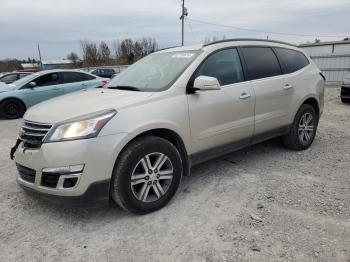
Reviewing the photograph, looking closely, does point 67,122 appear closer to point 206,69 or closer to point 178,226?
point 178,226

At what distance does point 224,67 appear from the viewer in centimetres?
402

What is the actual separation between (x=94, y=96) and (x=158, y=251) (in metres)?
1.88

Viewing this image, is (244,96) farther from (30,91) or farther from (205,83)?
(30,91)

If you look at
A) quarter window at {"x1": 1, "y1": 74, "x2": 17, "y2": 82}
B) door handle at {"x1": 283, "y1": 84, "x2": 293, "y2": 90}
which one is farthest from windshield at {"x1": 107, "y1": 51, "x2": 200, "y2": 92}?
quarter window at {"x1": 1, "y1": 74, "x2": 17, "y2": 82}

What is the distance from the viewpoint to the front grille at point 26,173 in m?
3.04

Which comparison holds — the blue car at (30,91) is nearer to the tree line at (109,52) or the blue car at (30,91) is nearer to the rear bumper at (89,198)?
the rear bumper at (89,198)

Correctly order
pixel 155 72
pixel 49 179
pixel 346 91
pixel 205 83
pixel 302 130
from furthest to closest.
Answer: pixel 346 91, pixel 302 130, pixel 155 72, pixel 205 83, pixel 49 179

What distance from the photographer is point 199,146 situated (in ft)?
12.1

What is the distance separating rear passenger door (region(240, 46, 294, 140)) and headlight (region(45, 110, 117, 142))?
225 cm

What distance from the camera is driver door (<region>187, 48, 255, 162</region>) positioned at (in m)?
3.61

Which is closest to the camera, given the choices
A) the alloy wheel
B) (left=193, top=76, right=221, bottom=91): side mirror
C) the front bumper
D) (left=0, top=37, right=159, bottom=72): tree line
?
the front bumper

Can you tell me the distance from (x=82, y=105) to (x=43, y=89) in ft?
23.7

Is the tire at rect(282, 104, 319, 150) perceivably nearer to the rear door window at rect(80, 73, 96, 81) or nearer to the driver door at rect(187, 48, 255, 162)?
the driver door at rect(187, 48, 255, 162)

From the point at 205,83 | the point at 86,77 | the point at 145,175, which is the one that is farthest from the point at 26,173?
the point at 86,77
